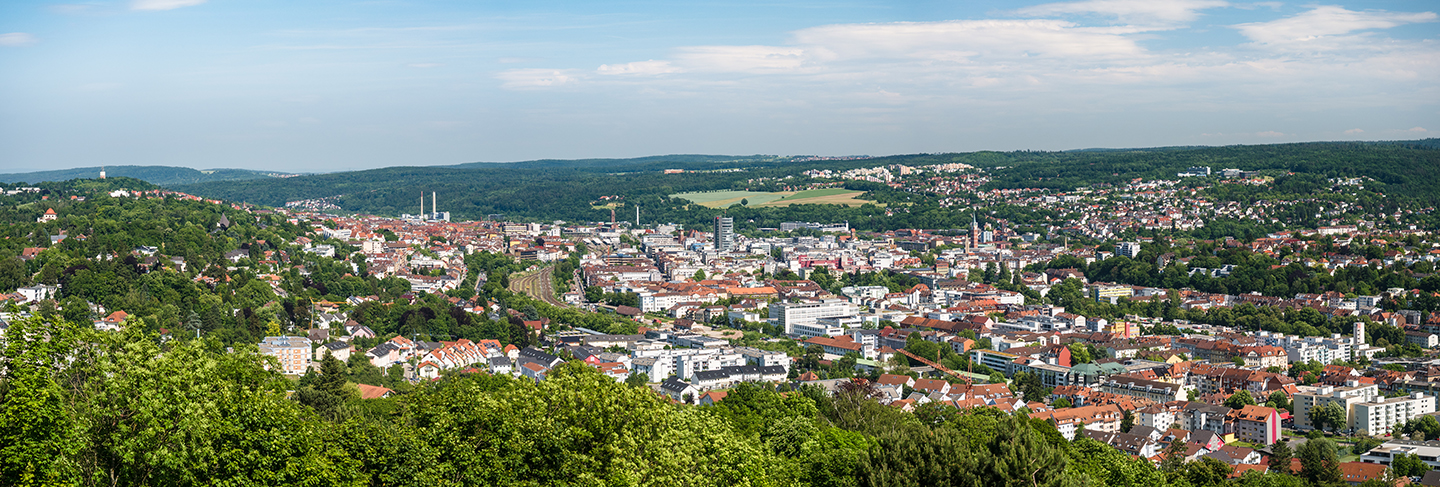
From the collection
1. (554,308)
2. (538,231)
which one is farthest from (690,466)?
(538,231)

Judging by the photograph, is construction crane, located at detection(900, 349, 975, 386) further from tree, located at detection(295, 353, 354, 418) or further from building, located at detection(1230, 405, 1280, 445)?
tree, located at detection(295, 353, 354, 418)

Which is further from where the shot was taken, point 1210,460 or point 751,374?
point 751,374

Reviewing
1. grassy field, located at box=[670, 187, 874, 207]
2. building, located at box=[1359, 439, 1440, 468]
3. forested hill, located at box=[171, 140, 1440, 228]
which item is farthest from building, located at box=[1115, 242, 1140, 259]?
building, located at box=[1359, 439, 1440, 468]

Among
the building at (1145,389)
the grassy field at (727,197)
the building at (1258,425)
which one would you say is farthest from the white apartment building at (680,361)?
the grassy field at (727,197)

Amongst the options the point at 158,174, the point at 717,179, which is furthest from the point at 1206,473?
the point at 158,174

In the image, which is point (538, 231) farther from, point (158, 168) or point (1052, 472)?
point (158, 168)

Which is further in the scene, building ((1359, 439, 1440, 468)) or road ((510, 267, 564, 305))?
road ((510, 267, 564, 305))

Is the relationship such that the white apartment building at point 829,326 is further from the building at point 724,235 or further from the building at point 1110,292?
the building at point 724,235
